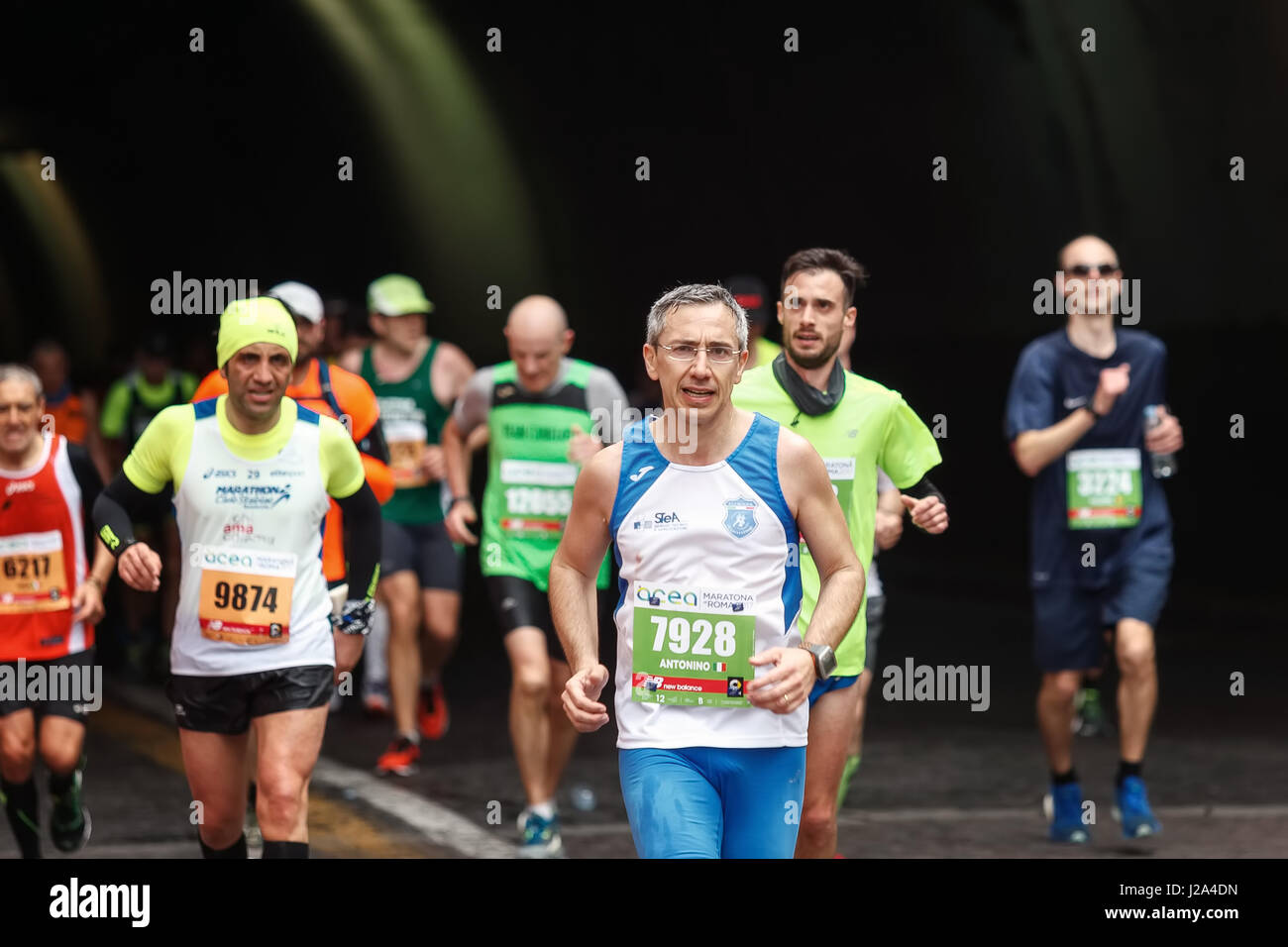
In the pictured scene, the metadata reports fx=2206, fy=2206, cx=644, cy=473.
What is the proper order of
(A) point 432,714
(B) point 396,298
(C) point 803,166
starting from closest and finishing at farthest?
(B) point 396,298 → (A) point 432,714 → (C) point 803,166

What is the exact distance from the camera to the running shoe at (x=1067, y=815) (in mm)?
8773

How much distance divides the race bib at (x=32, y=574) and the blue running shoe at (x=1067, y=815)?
12.9 ft

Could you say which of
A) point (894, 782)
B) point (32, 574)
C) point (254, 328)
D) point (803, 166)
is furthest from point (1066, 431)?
point (803, 166)

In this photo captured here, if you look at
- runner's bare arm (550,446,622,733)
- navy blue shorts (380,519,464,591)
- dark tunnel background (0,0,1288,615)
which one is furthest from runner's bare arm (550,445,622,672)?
dark tunnel background (0,0,1288,615)

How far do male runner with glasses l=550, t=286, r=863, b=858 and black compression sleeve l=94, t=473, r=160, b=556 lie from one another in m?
2.02

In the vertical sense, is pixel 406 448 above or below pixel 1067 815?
above

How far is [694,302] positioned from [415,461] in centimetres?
622

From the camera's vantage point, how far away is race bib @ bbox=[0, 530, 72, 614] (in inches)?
312

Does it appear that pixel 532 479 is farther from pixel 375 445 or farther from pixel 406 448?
pixel 406 448

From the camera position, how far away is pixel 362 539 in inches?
274

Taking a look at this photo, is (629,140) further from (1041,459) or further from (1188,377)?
(1041,459)

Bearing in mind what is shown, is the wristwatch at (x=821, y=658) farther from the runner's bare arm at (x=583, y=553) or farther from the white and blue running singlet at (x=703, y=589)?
the runner's bare arm at (x=583, y=553)

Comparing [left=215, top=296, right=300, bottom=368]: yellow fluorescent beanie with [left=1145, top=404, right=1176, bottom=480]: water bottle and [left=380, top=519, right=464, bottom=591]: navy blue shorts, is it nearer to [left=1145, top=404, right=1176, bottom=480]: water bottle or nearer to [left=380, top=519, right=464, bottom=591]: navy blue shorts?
[left=1145, top=404, right=1176, bottom=480]: water bottle
